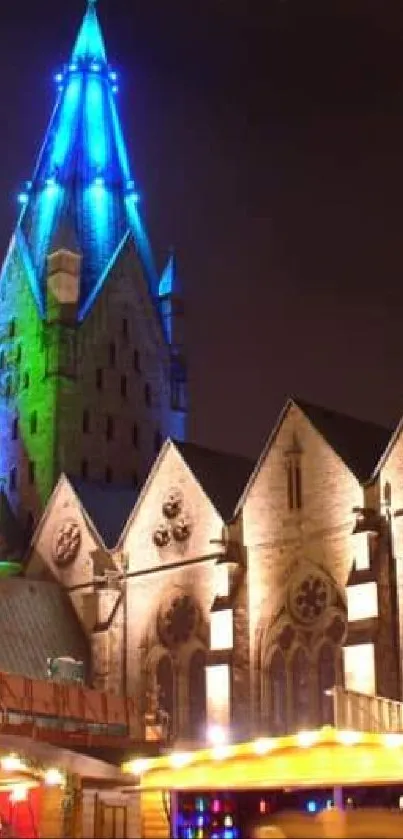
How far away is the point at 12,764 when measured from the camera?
24906mm

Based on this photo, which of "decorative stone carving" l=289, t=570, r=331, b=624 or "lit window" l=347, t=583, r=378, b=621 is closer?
"lit window" l=347, t=583, r=378, b=621

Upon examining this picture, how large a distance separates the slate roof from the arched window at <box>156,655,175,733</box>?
11.0 metres

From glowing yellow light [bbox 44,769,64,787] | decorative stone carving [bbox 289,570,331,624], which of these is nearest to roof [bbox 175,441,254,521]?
decorative stone carving [bbox 289,570,331,624]

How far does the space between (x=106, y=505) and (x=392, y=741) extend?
3281cm

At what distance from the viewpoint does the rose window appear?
139 feet

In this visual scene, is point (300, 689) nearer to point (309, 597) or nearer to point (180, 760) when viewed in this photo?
point (309, 597)

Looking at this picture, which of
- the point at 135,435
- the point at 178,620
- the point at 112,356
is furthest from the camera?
the point at 112,356

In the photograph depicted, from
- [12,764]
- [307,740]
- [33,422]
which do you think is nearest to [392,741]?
[307,740]

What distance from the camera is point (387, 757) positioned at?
22766mm

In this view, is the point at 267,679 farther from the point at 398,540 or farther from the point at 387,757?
the point at 387,757

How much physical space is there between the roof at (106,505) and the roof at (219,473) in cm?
552

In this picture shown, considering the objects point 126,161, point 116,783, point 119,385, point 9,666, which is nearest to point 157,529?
point 9,666

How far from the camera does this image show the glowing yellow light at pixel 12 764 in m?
24.7

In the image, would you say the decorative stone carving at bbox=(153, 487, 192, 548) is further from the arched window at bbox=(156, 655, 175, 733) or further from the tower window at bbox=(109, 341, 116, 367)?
the tower window at bbox=(109, 341, 116, 367)
